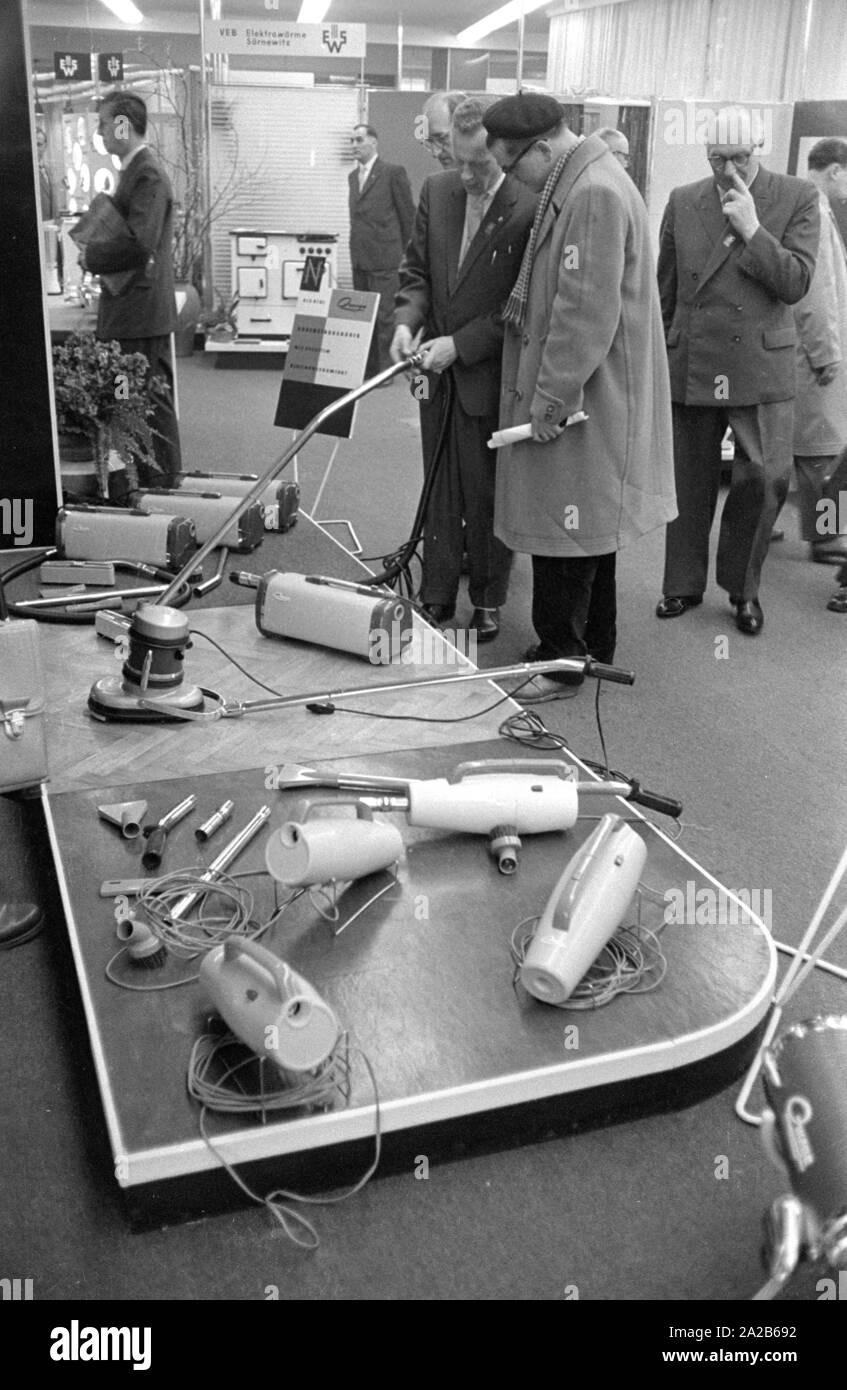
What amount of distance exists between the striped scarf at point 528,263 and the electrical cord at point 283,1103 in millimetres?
2366

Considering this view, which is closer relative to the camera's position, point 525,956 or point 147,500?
point 525,956

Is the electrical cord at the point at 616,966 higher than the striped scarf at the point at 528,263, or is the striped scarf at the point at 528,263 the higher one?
the striped scarf at the point at 528,263

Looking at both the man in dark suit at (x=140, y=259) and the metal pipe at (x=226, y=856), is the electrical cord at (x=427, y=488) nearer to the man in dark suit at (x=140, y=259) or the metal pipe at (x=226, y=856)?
the man in dark suit at (x=140, y=259)

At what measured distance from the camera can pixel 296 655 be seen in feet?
11.5

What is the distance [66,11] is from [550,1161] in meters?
11.7

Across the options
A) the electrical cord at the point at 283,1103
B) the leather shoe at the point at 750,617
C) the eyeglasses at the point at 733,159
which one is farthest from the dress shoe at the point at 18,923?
the eyeglasses at the point at 733,159

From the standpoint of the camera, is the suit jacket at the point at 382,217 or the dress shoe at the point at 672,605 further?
the suit jacket at the point at 382,217

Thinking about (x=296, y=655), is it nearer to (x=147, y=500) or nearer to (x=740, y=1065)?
(x=147, y=500)

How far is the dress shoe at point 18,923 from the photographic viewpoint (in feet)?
7.97

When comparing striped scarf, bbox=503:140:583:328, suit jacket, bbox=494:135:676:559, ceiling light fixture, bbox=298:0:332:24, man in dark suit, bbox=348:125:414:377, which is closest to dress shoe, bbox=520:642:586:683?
suit jacket, bbox=494:135:676:559

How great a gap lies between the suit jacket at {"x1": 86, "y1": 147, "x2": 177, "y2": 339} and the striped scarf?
2.22 metres

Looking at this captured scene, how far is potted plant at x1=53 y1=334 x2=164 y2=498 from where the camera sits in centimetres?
477

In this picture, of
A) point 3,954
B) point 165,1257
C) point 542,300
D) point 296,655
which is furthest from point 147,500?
point 165,1257

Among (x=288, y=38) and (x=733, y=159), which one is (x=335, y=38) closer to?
(x=288, y=38)
